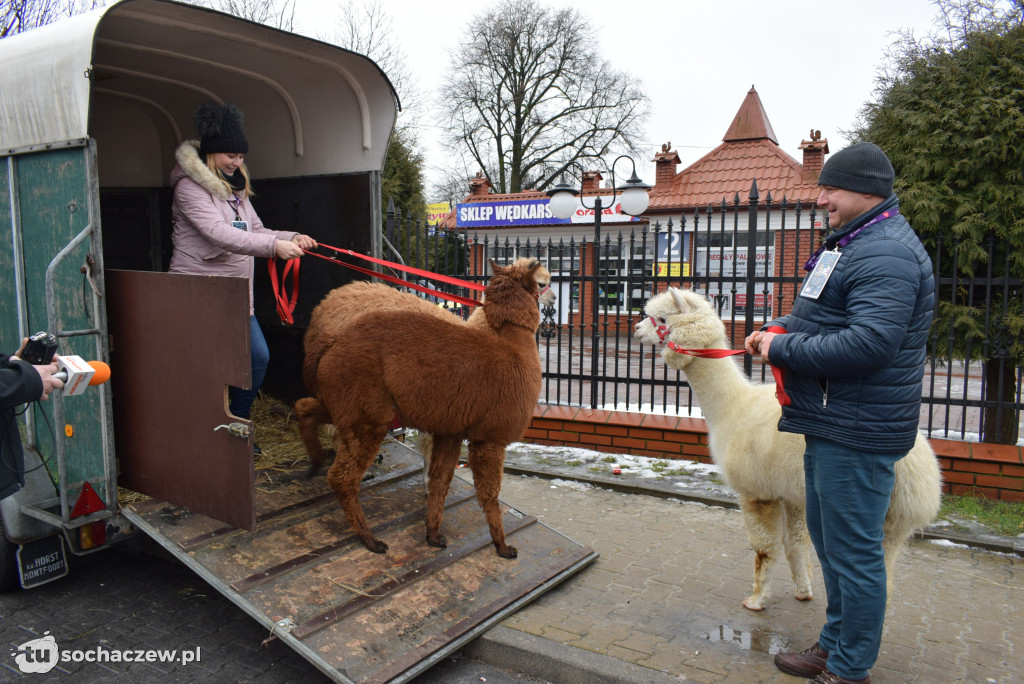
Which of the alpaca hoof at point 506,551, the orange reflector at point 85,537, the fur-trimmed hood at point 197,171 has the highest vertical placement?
the fur-trimmed hood at point 197,171

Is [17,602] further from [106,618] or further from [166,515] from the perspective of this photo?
[166,515]

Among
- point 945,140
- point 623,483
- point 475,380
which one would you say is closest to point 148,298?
point 475,380

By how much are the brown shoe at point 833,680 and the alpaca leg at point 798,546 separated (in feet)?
3.01

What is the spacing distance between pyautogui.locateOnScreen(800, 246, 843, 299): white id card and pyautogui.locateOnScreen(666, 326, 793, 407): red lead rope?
0.24 metres

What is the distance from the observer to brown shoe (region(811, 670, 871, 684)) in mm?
2879

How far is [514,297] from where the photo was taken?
3.93m

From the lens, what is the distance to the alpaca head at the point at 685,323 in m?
3.98

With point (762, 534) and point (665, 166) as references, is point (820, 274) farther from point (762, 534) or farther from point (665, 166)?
point (665, 166)

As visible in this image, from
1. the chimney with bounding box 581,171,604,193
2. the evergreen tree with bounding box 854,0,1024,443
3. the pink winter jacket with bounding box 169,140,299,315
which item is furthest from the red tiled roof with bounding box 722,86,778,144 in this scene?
the pink winter jacket with bounding box 169,140,299,315

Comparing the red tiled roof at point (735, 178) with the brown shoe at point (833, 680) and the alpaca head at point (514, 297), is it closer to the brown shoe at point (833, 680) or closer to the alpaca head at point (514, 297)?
the alpaca head at point (514, 297)

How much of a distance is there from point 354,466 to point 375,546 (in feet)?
1.53

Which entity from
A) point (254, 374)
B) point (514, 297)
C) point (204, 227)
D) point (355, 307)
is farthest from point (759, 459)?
point (204, 227)

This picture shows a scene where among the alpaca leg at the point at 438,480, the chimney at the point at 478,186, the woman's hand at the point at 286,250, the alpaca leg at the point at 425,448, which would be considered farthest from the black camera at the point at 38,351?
the chimney at the point at 478,186

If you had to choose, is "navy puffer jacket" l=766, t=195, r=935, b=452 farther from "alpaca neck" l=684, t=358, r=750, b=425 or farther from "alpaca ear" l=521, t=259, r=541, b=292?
"alpaca ear" l=521, t=259, r=541, b=292
